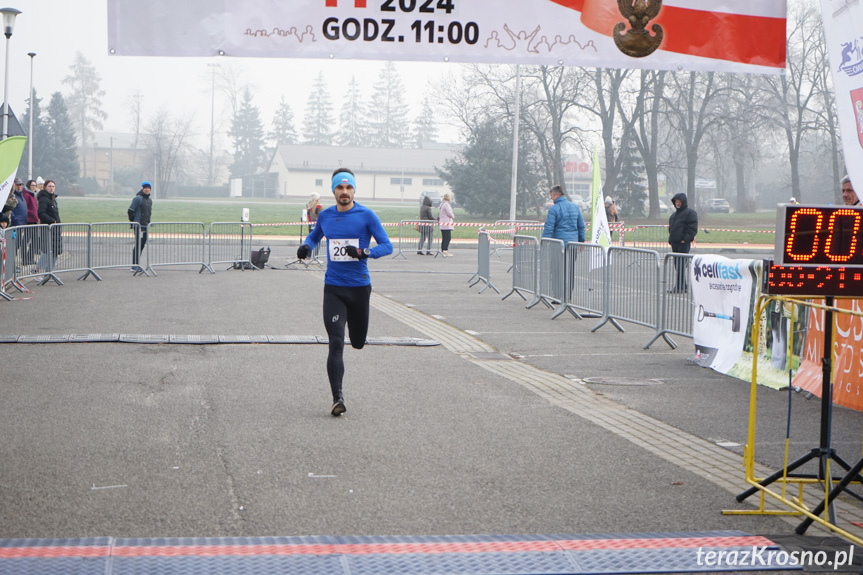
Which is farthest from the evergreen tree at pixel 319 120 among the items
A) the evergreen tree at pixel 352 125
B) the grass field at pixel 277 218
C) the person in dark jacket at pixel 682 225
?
the person in dark jacket at pixel 682 225

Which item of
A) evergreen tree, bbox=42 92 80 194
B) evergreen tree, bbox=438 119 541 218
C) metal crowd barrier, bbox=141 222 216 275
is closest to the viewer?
metal crowd barrier, bbox=141 222 216 275

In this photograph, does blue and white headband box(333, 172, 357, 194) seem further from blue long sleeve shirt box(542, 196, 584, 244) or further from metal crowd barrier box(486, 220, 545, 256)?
metal crowd barrier box(486, 220, 545, 256)

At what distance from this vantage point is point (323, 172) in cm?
11112

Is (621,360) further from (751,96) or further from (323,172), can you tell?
(323,172)

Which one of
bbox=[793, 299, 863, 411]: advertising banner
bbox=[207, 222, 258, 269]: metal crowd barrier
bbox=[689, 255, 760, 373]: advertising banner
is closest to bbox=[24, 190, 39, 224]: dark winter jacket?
bbox=[207, 222, 258, 269]: metal crowd barrier

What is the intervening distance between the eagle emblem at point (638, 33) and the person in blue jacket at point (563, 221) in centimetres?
1046

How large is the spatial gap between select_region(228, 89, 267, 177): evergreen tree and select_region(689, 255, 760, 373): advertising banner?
13075 cm

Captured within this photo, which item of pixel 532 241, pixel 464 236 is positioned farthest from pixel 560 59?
pixel 464 236

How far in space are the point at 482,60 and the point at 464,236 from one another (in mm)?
42746

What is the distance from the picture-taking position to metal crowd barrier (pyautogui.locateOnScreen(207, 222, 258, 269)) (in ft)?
78.0

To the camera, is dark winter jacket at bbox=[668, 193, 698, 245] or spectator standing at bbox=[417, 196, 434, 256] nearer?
dark winter jacket at bbox=[668, 193, 698, 245]

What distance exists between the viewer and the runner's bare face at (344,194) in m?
8.14

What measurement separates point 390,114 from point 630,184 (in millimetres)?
88874

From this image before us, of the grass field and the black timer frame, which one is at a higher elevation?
the grass field
